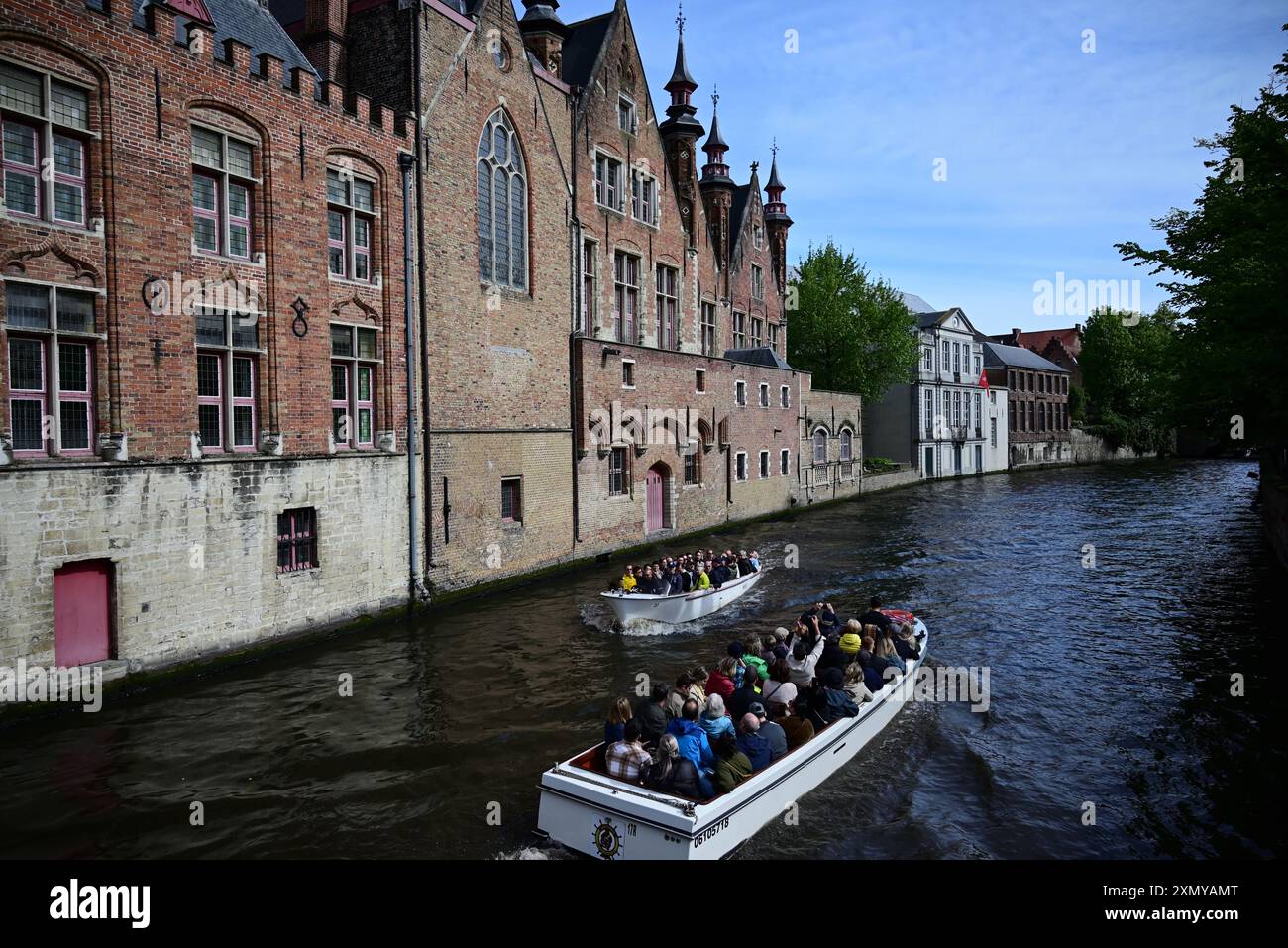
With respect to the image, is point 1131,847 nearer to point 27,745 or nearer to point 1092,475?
point 27,745

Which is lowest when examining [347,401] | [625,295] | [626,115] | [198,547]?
[198,547]

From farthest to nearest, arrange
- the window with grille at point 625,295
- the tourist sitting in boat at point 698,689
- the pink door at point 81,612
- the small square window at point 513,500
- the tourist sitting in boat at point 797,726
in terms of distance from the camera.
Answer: the window with grille at point 625,295 < the small square window at point 513,500 < the pink door at point 81,612 < the tourist sitting in boat at point 698,689 < the tourist sitting in boat at point 797,726

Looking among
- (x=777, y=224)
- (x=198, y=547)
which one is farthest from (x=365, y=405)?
(x=777, y=224)

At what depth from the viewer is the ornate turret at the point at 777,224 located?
149ft

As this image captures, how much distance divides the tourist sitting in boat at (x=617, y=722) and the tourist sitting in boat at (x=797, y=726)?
7.49 ft

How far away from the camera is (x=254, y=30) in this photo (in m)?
18.3

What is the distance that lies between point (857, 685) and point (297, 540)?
38.5 ft

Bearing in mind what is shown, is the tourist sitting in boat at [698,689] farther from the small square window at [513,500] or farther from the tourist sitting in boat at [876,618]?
the small square window at [513,500]

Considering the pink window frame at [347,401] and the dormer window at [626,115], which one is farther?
the dormer window at [626,115]

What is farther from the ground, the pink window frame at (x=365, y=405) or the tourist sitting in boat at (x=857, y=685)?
the pink window frame at (x=365, y=405)

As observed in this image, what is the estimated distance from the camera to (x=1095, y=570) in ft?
83.6
